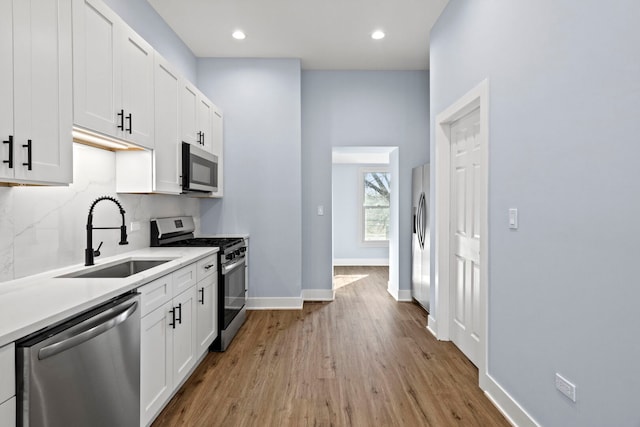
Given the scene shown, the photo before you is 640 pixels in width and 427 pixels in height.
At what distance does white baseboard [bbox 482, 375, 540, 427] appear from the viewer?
1978 millimetres

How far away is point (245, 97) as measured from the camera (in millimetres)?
4398

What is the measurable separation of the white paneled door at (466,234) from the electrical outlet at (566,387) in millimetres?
976

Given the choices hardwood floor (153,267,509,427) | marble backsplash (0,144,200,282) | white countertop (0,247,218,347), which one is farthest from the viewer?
hardwood floor (153,267,509,427)

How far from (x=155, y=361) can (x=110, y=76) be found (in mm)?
1688

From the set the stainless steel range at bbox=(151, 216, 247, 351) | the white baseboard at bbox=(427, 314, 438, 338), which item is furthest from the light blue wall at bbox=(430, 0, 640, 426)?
the stainless steel range at bbox=(151, 216, 247, 351)

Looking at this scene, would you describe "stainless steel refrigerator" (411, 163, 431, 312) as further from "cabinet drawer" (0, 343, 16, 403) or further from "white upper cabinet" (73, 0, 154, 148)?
"cabinet drawer" (0, 343, 16, 403)

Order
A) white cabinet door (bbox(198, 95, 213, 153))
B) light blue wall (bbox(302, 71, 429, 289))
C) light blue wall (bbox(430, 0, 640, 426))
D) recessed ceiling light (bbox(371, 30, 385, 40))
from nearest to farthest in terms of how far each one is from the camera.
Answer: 1. light blue wall (bbox(430, 0, 640, 426))
2. white cabinet door (bbox(198, 95, 213, 153))
3. recessed ceiling light (bbox(371, 30, 385, 40))
4. light blue wall (bbox(302, 71, 429, 289))

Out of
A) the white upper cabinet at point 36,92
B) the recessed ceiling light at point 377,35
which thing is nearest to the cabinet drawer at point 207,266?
the white upper cabinet at point 36,92

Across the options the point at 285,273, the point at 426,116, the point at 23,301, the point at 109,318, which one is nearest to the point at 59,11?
the point at 23,301

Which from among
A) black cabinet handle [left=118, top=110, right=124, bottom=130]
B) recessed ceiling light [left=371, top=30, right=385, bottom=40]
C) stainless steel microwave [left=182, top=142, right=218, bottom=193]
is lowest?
stainless steel microwave [left=182, top=142, right=218, bottom=193]

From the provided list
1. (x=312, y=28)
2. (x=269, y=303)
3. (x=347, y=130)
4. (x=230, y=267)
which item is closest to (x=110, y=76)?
(x=230, y=267)

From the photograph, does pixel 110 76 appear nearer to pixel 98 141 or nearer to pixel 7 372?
pixel 98 141

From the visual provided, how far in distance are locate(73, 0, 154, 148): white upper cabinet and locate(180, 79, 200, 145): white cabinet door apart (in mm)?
541

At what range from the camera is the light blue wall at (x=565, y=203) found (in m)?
1.34
